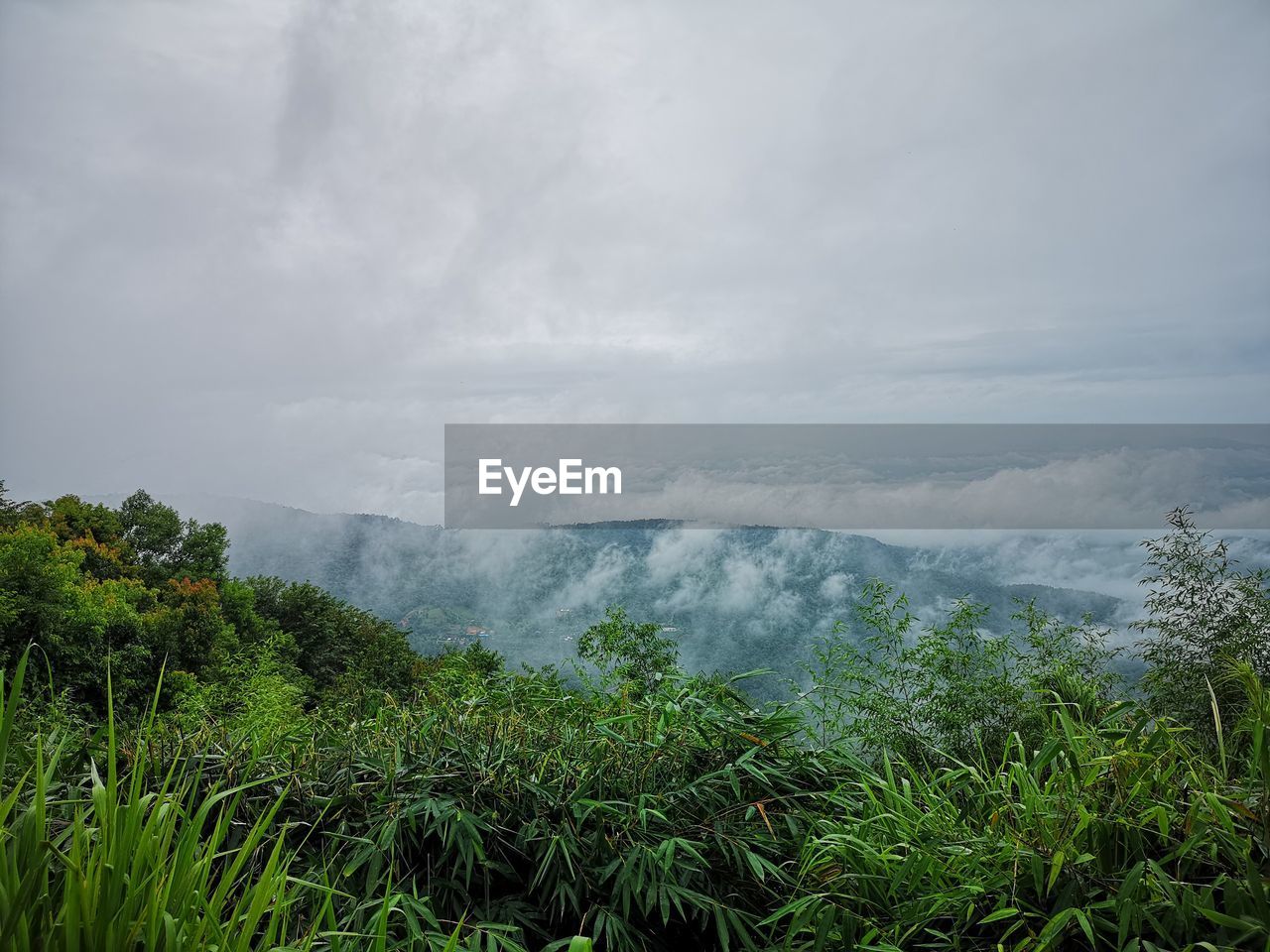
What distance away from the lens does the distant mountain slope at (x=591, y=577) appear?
750cm

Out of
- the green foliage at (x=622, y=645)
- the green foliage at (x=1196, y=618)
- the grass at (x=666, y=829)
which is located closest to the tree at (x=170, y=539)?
the green foliage at (x=622, y=645)

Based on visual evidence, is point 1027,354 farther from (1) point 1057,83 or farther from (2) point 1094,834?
(2) point 1094,834

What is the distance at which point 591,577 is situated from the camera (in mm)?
10070

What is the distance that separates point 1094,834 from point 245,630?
10.8 meters

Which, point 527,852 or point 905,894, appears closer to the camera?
point 905,894

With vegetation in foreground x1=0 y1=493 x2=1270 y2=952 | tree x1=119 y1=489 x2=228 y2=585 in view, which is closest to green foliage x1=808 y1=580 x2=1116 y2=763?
vegetation in foreground x1=0 y1=493 x2=1270 y2=952

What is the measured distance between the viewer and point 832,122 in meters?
7.54

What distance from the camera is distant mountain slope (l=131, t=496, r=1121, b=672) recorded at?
24.6 ft

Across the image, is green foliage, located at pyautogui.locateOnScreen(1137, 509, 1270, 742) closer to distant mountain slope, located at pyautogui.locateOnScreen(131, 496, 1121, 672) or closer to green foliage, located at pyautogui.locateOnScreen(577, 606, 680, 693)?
distant mountain slope, located at pyautogui.locateOnScreen(131, 496, 1121, 672)

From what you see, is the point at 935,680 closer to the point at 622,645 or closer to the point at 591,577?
the point at 622,645

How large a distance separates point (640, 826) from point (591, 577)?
762cm

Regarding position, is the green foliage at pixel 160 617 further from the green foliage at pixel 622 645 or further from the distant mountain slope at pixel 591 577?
the green foliage at pixel 622 645

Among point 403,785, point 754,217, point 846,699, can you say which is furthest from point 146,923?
point 754,217

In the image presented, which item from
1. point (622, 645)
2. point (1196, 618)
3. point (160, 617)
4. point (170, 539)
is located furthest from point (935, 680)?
point (170, 539)
